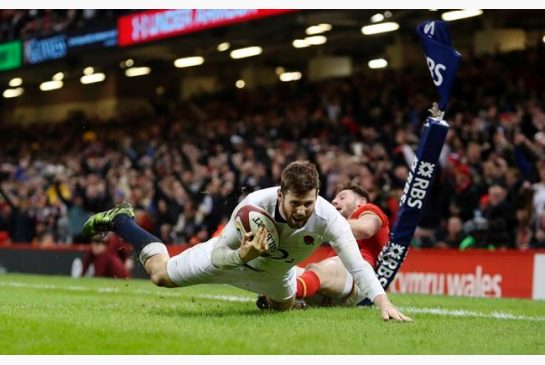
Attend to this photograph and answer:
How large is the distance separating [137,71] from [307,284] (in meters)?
26.3

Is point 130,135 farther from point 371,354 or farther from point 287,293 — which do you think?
point 371,354

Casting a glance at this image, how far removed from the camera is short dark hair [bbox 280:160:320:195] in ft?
25.1

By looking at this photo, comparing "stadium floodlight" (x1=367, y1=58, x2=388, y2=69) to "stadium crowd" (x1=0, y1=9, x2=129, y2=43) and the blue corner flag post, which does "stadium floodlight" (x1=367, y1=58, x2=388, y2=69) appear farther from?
the blue corner flag post

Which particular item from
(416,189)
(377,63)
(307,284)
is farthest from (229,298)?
(377,63)

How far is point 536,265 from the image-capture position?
46.6ft

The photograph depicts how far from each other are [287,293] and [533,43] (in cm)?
1387

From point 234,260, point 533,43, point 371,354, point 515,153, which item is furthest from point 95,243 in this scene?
point 371,354

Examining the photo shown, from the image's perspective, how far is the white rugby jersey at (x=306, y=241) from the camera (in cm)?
794

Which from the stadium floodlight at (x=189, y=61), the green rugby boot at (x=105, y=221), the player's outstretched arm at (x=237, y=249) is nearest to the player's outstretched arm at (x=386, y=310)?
the player's outstretched arm at (x=237, y=249)

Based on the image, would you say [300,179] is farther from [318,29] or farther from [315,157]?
[318,29]

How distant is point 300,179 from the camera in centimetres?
765

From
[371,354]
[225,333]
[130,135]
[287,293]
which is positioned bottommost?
[130,135]

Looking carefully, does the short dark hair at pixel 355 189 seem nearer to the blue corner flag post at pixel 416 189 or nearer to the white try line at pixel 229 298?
the blue corner flag post at pixel 416 189

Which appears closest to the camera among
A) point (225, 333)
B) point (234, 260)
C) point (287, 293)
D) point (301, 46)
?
point (225, 333)
